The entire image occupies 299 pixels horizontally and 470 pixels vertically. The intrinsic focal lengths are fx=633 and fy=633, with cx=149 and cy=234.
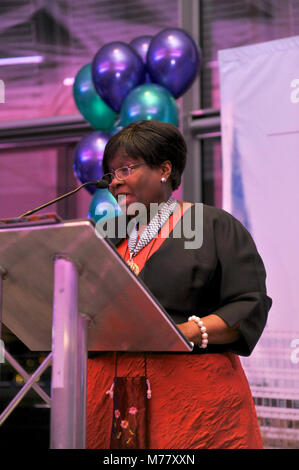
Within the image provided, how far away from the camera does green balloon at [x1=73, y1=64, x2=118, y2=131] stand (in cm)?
350

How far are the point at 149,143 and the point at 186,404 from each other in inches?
25.5

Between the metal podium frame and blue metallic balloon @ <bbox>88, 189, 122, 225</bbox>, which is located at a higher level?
blue metallic balloon @ <bbox>88, 189, 122, 225</bbox>

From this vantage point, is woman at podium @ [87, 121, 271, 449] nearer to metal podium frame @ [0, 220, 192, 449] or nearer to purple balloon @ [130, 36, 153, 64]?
metal podium frame @ [0, 220, 192, 449]

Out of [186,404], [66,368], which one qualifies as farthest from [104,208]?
[66,368]

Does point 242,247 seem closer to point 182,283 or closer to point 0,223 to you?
point 182,283

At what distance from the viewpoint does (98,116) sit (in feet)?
11.6

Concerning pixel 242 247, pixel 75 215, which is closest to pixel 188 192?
pixel 75 215

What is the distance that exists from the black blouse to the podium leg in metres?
0.40

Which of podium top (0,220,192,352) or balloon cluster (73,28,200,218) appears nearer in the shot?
podium top (0,220,192,352)

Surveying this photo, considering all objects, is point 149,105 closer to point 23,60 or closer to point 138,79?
point 138,79

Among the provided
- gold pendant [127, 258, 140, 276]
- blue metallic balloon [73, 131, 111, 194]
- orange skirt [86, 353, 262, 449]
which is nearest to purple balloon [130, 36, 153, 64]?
blue metallic balloon [73, 131, 111, 194]

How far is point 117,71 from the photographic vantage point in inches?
127
